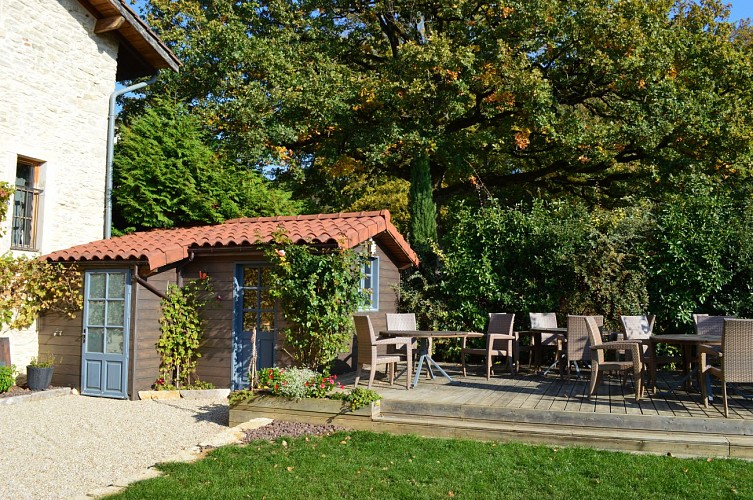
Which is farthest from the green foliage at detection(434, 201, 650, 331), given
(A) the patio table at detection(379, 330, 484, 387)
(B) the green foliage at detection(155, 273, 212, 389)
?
(B) the green foliage at detection(155, 273, 212, 389)

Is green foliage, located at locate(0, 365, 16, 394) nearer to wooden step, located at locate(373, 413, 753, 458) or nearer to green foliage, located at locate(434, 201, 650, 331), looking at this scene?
wooden step, located at locate(373, 413, 753, 458)

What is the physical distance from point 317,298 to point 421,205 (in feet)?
27.4

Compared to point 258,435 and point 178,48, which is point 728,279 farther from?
point 178,48

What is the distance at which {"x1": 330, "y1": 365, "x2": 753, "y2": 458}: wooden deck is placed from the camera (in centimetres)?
616

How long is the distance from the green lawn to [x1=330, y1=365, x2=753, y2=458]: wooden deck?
235 mm

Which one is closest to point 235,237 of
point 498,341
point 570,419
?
point 498,341

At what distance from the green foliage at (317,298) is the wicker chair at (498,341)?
7.48 feet

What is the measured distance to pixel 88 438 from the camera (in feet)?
24.7

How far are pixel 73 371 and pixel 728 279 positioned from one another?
11.3 meters

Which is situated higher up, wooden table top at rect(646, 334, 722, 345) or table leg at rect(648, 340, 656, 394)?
wooden table top at rect(646, 334, 722, 345)

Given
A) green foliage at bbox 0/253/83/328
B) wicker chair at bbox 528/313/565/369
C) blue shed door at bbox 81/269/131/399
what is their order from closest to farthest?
blue shed door at bbox 81/269/131/399
wicker chair at bbox 528/313/565/369
green foliage at bbox 0/253/83/328

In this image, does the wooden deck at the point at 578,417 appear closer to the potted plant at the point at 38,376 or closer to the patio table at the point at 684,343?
the patio table at the point at 684,343

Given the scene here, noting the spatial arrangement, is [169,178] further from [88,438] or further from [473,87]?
[473,87]

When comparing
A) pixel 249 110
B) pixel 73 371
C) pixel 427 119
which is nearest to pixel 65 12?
pixel 249 110
